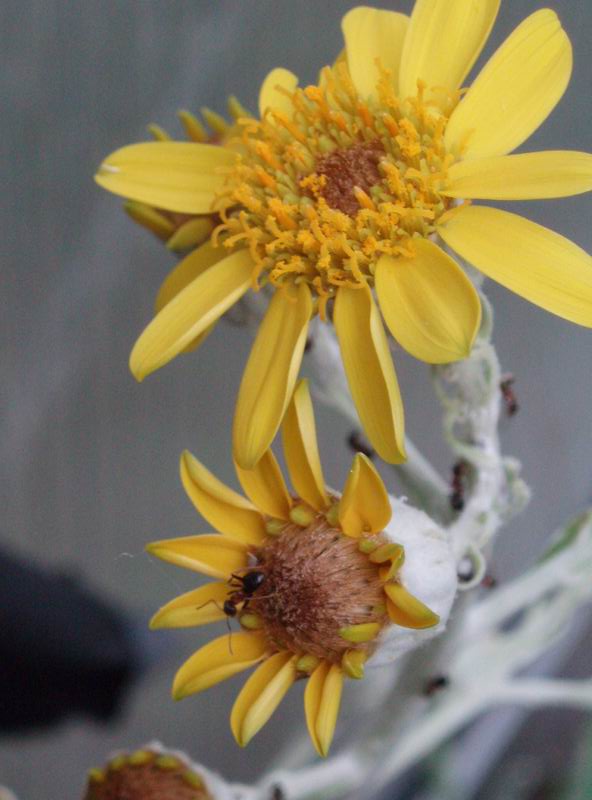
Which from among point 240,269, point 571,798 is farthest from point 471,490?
point 571,798

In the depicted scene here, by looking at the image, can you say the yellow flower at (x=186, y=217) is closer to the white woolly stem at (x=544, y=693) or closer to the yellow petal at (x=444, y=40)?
the yellow petal at (x=444, y=40)

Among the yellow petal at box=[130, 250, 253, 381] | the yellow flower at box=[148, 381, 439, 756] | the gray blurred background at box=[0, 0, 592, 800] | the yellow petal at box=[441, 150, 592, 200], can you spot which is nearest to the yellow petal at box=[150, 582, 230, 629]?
the yellow flower at box=[148, 381, 439, 756]

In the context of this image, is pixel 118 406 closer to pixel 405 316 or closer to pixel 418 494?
pixel 418 494

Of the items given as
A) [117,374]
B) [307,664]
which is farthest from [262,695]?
[117,374]

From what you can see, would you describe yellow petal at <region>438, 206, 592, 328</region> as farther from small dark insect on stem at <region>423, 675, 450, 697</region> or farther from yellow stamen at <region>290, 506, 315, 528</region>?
small dark insect on stem at <region>423, 675, 450, 697</region>

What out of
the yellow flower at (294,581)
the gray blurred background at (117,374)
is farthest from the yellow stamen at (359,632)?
the gray blurred background at (117,374)

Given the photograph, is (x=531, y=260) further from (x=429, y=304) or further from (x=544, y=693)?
(x=544, y=693)
